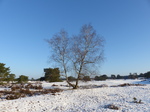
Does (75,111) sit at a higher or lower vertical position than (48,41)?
lower

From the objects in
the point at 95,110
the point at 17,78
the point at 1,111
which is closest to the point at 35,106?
the point at 1,111

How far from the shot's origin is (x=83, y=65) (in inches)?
596

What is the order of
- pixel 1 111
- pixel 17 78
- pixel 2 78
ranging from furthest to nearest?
pixel 17 78 → pixel 2 78 → pixel 1 111

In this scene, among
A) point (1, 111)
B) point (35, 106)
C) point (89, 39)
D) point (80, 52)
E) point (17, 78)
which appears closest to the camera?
point (1, 111)

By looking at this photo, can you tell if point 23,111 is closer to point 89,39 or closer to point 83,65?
point 83,65

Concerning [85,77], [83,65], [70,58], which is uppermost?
[70,58]

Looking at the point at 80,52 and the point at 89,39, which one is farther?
the point at 89,39

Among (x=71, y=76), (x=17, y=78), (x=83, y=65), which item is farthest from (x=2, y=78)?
(x=83, y=65)

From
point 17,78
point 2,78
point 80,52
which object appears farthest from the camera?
point 17,78

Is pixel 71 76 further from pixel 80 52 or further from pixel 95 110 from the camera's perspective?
pixel 95 110

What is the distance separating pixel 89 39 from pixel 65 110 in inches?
416

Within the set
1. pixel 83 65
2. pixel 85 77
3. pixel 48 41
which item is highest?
pixel 48 41

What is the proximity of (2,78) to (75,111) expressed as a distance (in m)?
17.0

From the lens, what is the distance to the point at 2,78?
18859 mm
